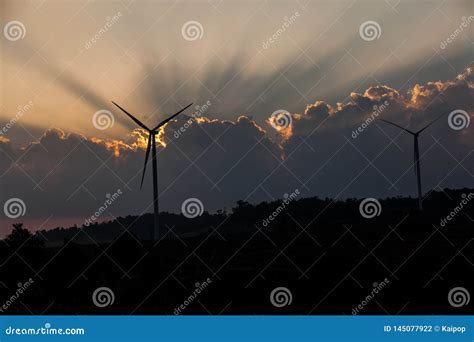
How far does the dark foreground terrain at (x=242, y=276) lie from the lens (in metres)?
50.6

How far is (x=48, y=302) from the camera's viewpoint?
177 ft

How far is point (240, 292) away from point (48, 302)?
15.3 meters

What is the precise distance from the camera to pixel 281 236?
104 metres

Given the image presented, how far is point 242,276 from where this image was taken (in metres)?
61.0

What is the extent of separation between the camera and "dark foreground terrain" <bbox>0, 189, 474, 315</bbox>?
5062 cm

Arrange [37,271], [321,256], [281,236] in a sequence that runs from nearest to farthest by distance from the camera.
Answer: [37,271], [321,256], [281,236]

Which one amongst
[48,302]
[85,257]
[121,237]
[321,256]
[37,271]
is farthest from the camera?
[321,256]
